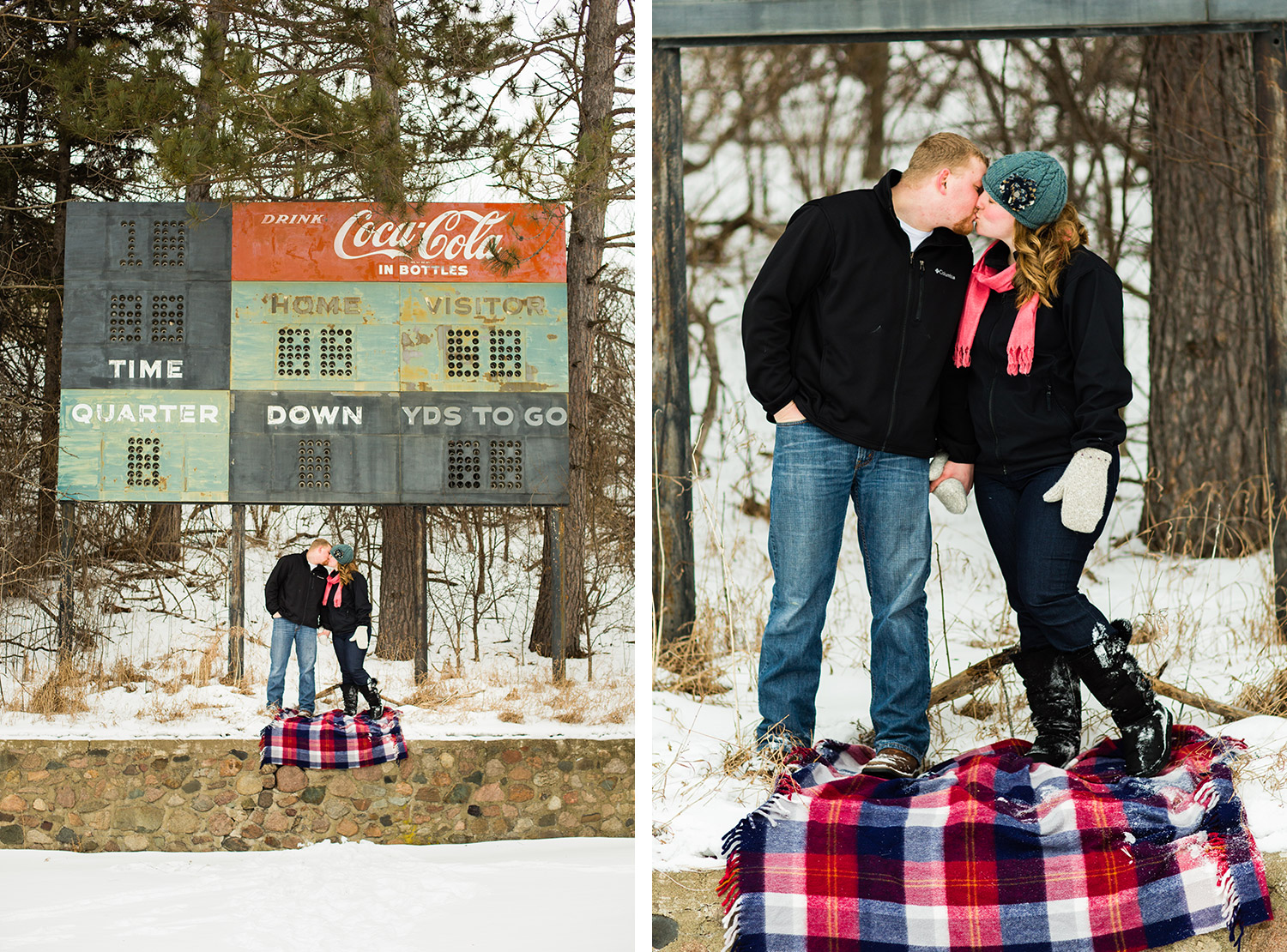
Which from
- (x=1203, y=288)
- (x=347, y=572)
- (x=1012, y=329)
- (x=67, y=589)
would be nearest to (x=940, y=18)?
(x=1012, y=329)

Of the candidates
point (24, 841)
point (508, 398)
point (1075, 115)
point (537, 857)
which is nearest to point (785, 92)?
point (1075, 115)

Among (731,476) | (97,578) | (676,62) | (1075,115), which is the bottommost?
(97,578)

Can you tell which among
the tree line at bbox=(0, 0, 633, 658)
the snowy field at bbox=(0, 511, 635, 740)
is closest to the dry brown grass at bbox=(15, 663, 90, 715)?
the snowy field at bbox=(0, 511, 635, 740)

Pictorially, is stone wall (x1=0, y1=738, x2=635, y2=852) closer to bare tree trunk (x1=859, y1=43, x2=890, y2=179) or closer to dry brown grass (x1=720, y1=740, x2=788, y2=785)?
dry brown grass (x1=720, y1=740, x2=788, y2=785)

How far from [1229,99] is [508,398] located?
394 cm

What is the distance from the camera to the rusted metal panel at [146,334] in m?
3.97

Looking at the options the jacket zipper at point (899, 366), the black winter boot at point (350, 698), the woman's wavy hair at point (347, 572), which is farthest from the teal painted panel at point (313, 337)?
the jacket zipper at point (899, 366)

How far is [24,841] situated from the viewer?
4.25 m

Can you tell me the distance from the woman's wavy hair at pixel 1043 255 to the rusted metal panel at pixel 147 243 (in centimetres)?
309

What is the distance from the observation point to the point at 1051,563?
95.4 inches

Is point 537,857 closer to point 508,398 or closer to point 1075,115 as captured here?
point 508,398

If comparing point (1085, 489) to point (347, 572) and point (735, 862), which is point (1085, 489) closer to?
point (735, 862)

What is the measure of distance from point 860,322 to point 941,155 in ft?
1.53

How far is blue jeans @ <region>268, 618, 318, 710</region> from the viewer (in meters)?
4.18
